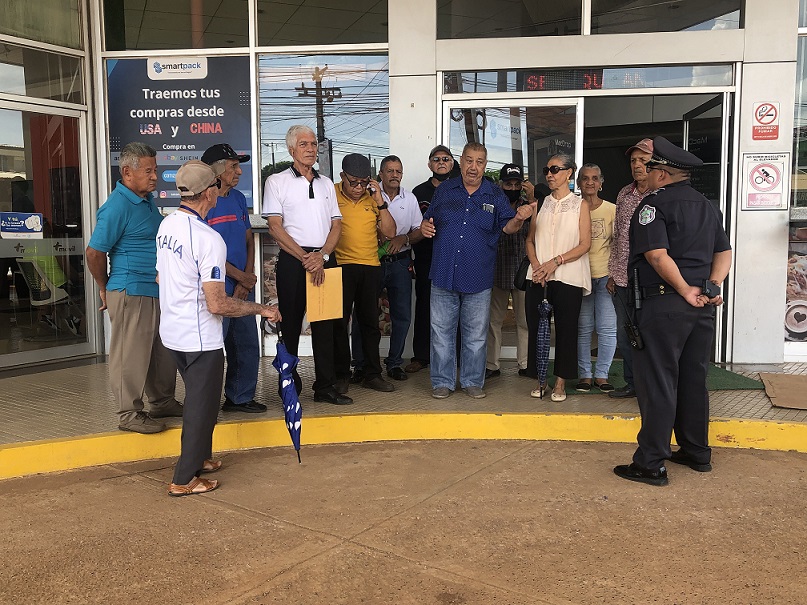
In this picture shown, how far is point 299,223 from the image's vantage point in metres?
5.05

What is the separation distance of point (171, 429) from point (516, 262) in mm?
3015

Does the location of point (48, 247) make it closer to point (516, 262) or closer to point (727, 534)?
point (516, 262)

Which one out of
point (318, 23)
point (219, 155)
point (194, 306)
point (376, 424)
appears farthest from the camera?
point (318, 23)

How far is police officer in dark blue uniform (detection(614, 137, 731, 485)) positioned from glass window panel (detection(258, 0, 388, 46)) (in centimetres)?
386

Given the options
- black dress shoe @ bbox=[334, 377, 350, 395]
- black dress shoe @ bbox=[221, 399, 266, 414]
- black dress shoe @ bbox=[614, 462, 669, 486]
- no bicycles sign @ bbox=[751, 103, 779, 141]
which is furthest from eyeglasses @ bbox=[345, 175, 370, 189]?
no bicycles sign @ bbox=[751, 103, 779, 141]

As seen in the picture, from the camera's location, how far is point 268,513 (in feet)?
12.2

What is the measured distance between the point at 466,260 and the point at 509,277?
3.16 ft

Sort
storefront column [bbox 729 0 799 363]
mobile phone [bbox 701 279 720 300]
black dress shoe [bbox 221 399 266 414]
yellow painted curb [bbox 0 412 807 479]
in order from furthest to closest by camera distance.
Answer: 1. storefront column [bbox 729 0 799 363]
2. black dress shoe [bbox 221 399 266 414]
3. yellow painted curb [bbox 0 412 807 479]
4. mobile phone [bbox 701 279 720 300]

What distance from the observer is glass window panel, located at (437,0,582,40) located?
6742 mm

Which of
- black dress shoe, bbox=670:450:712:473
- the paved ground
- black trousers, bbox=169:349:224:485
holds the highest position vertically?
black trousers, bbox=169:349:224:485

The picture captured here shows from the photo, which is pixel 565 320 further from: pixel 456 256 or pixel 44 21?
pixel 44 21

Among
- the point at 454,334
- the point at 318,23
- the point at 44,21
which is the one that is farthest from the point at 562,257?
the point at 44,21

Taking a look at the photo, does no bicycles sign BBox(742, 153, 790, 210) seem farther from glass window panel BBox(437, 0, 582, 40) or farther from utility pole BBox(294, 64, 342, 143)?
utility pole BBox(294, 64, 342, 143)

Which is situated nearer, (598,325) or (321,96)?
(598,325)
